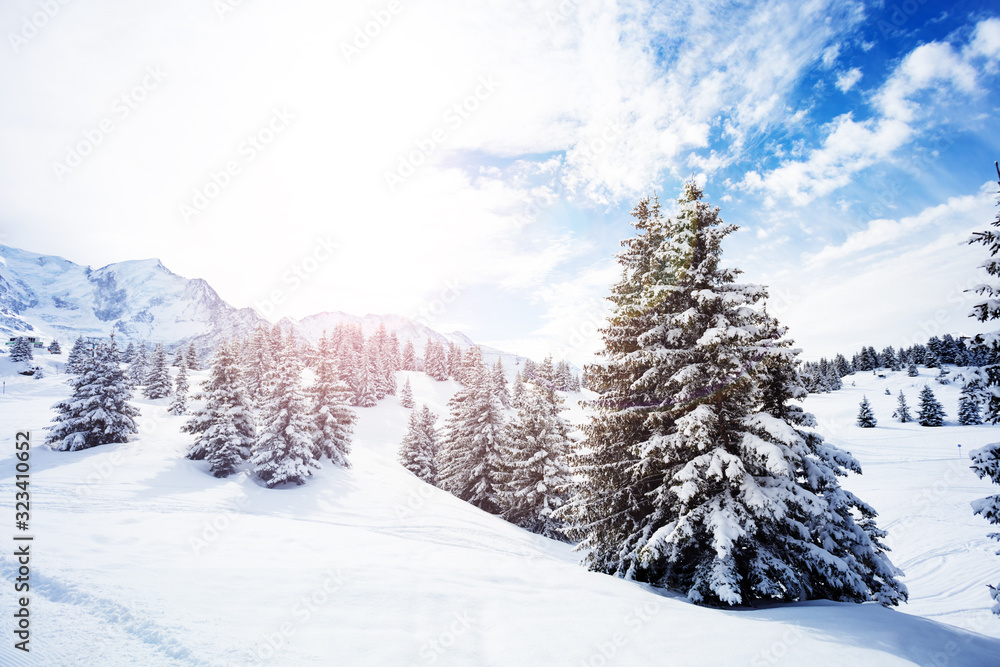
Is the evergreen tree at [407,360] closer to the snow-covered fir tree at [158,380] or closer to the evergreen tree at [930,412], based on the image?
the snow-covered fir tree at [158,380]

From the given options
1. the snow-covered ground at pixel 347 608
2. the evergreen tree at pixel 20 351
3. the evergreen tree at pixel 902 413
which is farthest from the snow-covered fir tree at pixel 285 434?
the evergreen tree at pixel 902 413

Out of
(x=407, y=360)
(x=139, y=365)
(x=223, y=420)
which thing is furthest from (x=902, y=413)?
(x=139, y=365)

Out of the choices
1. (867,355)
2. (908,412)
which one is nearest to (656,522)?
(908,412)

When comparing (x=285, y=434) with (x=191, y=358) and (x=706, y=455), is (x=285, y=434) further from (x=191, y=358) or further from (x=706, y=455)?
(x=191, y=358)

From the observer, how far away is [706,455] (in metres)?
9.09

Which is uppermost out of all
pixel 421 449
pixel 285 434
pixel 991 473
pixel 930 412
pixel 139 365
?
pixel 139 365

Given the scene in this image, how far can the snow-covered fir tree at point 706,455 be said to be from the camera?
8898 millimetres

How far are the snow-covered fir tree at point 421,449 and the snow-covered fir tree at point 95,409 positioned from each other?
18677 mm

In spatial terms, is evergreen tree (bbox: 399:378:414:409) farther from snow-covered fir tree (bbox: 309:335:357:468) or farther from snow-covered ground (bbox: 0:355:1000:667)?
snow-covered ground (bbox: 0:355:1000:667)

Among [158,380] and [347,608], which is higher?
[158,380]

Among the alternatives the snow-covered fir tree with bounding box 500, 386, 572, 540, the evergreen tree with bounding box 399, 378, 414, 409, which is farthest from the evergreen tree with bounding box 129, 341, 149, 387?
the snow-covered fir tree with bounding box 500, 386, 572, 540

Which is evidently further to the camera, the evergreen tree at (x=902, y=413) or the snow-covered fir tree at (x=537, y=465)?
the evergreen tree at (x=902, y=413)

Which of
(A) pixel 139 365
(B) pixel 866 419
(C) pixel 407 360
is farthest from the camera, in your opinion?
(C) pixel 407 360

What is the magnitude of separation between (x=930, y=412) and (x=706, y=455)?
262ft
